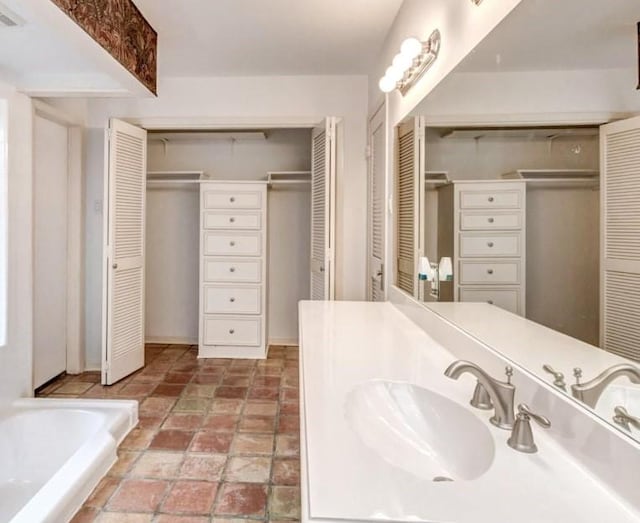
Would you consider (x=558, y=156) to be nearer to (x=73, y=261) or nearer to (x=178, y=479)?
(x=178, y=479)

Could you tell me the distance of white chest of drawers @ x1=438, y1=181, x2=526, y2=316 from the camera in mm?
1187

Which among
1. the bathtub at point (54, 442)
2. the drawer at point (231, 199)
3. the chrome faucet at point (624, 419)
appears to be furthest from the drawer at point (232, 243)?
the chrome faucet at point (624, 419)

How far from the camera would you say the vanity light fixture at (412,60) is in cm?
172

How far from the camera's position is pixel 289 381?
322cm

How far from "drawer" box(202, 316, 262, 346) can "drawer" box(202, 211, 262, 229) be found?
2.85 ft

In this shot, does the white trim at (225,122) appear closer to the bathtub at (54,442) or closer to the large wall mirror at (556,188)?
the large wall mirror at (556,188)

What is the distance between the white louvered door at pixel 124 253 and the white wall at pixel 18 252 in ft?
1.62

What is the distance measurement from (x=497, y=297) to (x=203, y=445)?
181 centimetres

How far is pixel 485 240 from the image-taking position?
136 cm

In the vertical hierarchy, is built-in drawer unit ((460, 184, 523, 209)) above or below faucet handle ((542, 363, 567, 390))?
above

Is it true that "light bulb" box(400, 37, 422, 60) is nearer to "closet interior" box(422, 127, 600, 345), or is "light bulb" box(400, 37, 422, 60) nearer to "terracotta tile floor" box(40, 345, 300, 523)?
"closet interior" box(422, 127, 600, 345)

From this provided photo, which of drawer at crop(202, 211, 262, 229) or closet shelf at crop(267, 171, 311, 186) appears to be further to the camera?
closet shelf at crop(267, 171, 311, 186)

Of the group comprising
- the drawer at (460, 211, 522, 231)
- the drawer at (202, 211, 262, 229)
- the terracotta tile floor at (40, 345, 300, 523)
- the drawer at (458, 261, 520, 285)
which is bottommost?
the terracotta tile floor at (40, 345, 300, 523)

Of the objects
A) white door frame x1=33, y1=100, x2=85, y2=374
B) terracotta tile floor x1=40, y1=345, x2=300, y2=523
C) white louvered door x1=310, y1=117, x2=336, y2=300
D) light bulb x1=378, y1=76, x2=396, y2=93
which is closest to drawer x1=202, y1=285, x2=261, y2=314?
terracotta tile floor x1=40, y1=345, x2=300, y2=523
